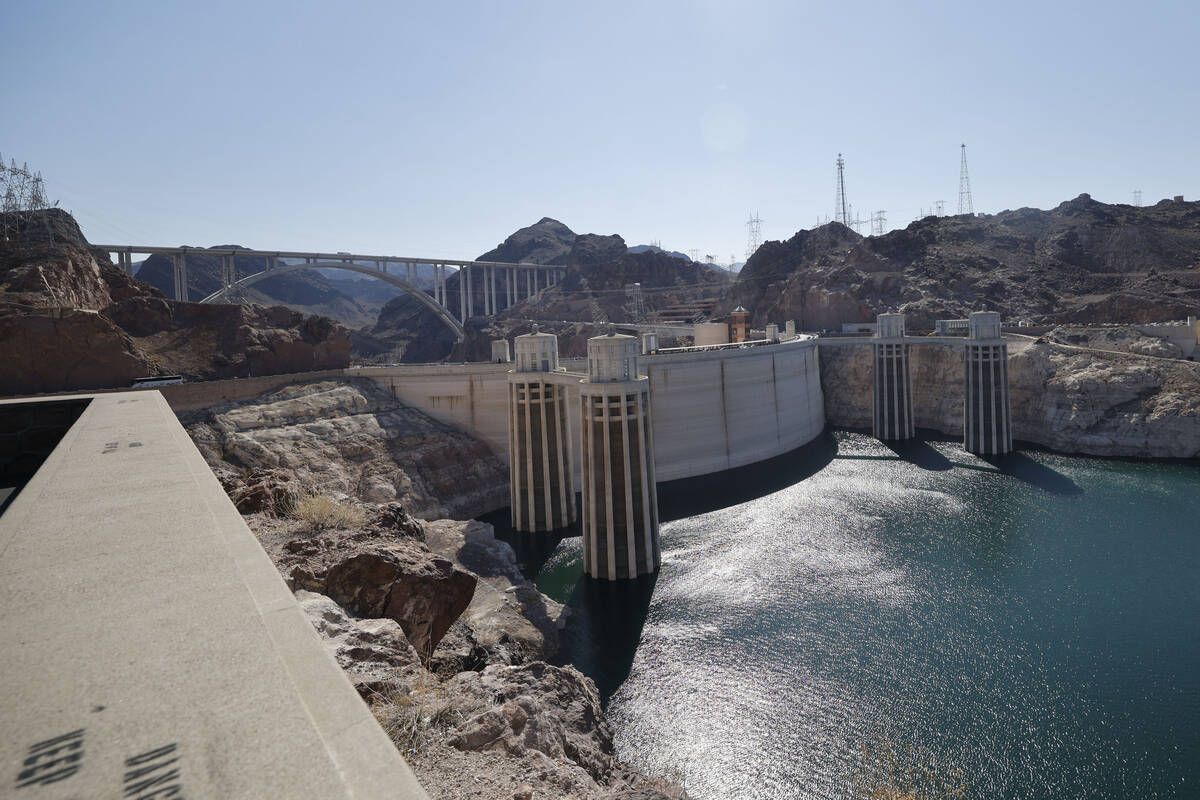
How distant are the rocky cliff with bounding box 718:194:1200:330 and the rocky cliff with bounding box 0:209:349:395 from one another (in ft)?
165

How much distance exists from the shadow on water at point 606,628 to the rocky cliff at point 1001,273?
47785 mm

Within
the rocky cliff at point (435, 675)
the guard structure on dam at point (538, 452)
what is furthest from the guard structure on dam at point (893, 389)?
the rocky cliff at point (435, 675)

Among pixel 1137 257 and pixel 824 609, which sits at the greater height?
pixel 1137 257

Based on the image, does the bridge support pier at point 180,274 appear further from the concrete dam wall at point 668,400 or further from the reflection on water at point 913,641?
the reflection on water at point 913,641

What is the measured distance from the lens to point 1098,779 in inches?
520

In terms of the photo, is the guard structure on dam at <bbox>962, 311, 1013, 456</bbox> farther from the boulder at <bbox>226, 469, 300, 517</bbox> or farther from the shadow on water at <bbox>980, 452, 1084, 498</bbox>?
the boulder at <bbox>226, 469, 300, 517</bbox>

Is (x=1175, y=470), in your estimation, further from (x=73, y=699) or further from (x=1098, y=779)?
(x=73, y=699)

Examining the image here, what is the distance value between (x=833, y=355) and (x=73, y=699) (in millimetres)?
58087

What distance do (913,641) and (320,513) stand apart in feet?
55.5

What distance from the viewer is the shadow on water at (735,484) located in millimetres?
32344

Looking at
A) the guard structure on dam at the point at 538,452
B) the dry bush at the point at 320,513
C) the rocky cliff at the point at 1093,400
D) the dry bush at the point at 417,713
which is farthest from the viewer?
the rocky cliff at the point at 1093,400

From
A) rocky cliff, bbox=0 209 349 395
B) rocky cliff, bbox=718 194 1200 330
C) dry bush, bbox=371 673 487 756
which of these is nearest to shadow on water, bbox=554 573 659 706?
dry bush, bbox=371 673 487 756

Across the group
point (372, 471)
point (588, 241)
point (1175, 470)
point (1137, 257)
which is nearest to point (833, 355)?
point (1175, 470)

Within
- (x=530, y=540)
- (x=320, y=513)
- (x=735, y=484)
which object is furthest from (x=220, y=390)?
(x=735, y=484)
